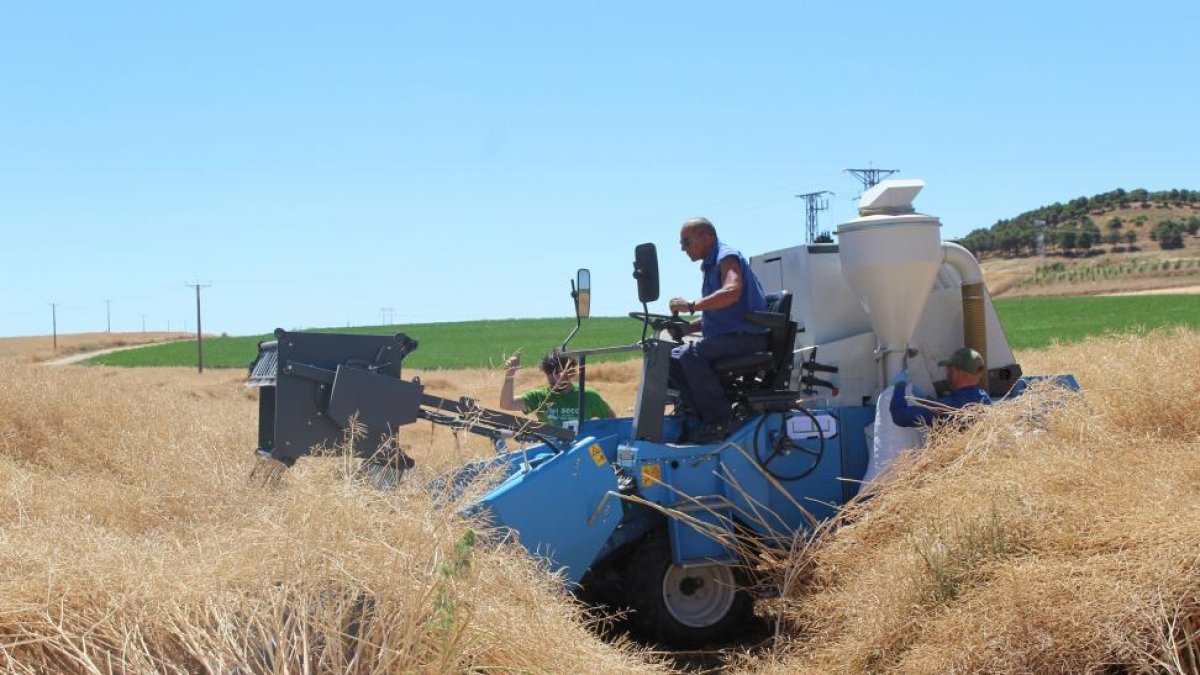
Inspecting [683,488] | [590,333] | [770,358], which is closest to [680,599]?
[683,488]

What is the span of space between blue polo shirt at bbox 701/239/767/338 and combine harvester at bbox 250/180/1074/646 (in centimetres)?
11

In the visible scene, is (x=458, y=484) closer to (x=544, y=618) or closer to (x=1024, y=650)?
(x=544, y=618)

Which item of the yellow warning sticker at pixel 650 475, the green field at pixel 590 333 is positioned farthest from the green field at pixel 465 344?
the yellow warning sticker at pixel 650 475

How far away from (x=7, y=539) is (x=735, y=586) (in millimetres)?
3939

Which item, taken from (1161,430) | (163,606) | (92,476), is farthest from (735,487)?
(92,476)

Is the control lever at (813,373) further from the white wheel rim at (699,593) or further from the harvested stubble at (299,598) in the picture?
the harvested stubble at (299,598)

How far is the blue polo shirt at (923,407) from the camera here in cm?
706

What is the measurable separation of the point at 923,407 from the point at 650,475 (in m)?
1.60

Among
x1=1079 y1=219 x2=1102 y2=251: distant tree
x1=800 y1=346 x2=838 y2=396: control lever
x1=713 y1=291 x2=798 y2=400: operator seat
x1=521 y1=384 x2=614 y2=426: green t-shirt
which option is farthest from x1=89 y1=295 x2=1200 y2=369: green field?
x1=1079 y1=219 x2=1102 y2=251: distant tree

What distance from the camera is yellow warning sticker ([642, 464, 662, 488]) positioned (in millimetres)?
7090

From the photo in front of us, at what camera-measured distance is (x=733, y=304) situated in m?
7.27

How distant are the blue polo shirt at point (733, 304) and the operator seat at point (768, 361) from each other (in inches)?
3.0

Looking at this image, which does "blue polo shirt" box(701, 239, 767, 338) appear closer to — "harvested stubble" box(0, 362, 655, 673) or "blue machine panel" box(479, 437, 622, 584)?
"blue machine panel" box(479, 437, 622, 584)

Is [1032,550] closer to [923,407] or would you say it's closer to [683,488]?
[923,407]
